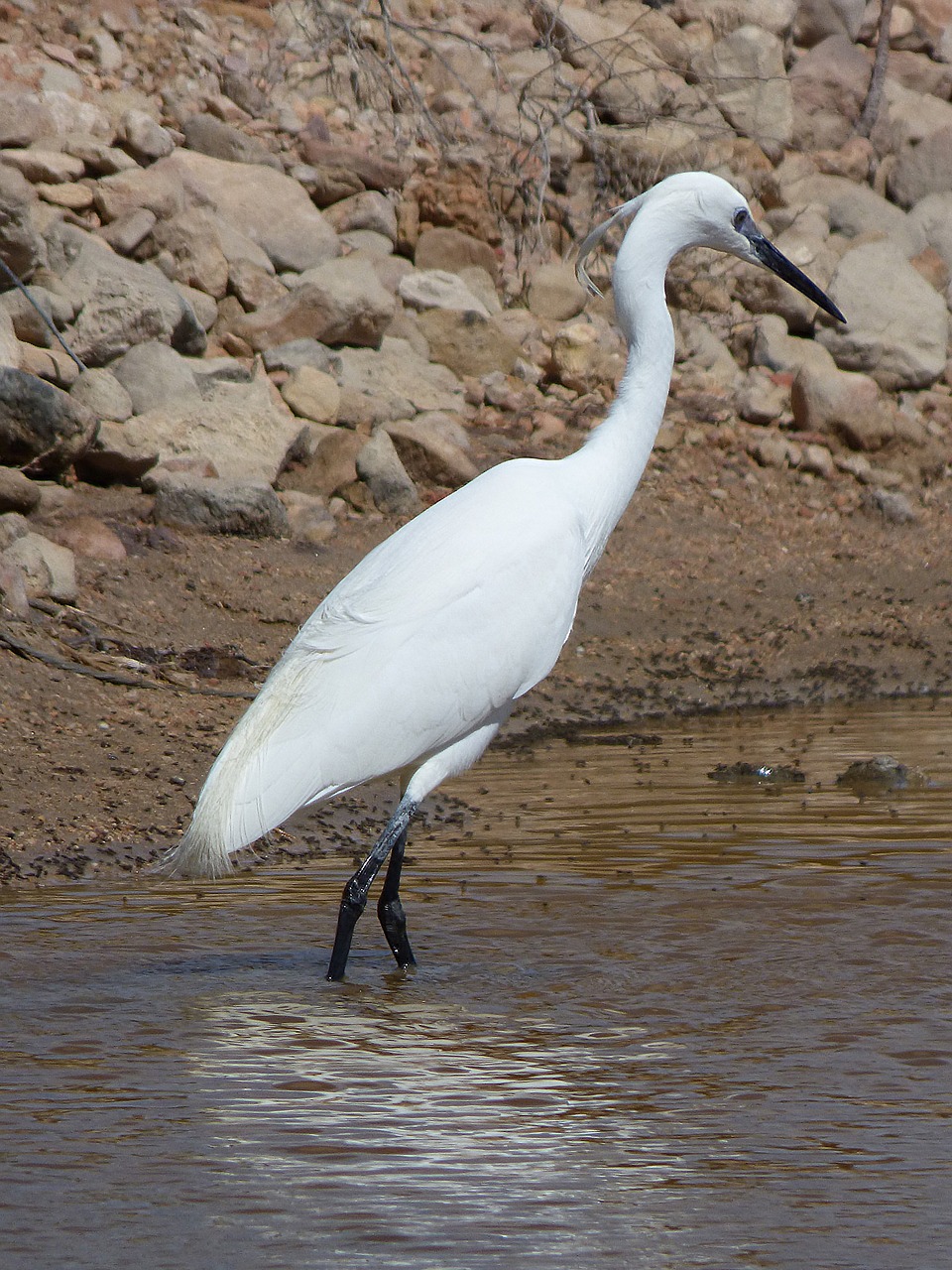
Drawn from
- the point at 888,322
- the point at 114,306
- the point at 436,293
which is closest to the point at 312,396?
the point at 114,306

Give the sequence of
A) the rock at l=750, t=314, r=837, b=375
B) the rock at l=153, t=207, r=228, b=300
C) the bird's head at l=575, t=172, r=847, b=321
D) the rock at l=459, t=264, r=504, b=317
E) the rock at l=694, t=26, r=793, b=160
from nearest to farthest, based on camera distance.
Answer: the bird's head at l=575, t=172, r=847, b=321, the rock at l=153, t=207, r=228, b=300, the rock at l=459, t=264, r=504, b=317, the rock at l=750, t=314, r=837, b=375, the rock at l=694, t=26, r=793, b=160

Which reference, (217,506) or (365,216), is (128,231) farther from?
(217,506)

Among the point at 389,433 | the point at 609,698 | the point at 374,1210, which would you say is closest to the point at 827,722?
the point at 609,698

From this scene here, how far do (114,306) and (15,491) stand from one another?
2337 millimetres

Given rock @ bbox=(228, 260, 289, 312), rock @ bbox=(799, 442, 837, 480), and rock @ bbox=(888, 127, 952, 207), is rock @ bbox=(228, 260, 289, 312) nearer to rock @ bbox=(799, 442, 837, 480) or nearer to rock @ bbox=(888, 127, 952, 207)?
rock @ bbox=(799, 442, 837, 480)

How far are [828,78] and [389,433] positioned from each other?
28.6ft

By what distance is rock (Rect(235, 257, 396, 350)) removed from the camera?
12266 mm

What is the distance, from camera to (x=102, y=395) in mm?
10586

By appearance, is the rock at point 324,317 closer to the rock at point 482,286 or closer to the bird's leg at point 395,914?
the rock at point 482,286

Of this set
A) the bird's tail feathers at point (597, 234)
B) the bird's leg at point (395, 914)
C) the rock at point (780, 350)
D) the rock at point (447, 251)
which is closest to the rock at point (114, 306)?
the rock at point (447, 251)

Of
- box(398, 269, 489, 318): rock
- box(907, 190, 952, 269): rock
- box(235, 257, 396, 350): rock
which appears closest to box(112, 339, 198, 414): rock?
box(235, 257, 396, 350): rock

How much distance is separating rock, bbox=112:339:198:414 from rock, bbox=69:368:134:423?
21cm

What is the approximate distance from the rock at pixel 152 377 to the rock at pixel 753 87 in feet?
24.4

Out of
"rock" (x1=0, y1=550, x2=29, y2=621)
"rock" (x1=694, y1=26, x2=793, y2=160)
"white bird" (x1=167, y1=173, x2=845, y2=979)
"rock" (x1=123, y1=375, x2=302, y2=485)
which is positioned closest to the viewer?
"white bird" (x1=167, y1=173, x2=845, y2=979)
